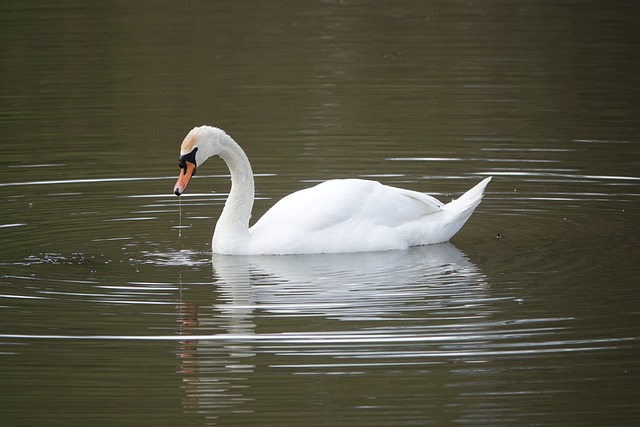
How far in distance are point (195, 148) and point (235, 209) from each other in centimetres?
71

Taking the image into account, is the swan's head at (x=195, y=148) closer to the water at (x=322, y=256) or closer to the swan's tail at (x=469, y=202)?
the water at (x=322, y=256)

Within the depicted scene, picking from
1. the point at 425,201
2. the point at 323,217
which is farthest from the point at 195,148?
the point at 425,201

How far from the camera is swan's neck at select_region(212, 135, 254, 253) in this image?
13.4m

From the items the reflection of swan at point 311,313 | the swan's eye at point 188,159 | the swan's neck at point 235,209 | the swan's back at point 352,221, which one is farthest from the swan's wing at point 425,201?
the swan's eye at point 188,159

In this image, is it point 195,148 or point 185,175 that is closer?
point 185,175

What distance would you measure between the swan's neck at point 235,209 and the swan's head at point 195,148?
203mm

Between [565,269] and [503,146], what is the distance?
265 inches

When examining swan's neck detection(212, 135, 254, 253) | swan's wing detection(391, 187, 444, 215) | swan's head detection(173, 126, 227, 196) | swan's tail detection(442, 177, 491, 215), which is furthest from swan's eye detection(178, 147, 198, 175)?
swan's tail detection(442, 177, 491, 215)

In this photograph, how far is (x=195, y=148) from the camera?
13.2 meters

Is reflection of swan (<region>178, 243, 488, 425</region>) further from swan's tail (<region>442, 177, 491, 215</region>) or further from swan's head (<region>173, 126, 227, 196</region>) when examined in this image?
swan's head (<region>173, 126, 227, 196</region>)

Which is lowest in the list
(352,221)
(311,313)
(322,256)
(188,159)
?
(311,313)

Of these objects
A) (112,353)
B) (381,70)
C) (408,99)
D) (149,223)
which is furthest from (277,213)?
(381,70)

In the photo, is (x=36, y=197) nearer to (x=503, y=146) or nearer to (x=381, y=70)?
(x=503, y=146)

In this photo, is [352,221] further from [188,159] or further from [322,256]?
[188,159]
